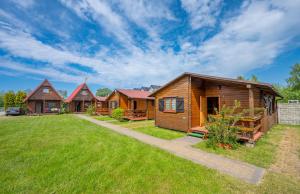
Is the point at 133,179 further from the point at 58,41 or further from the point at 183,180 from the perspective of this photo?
the point at 58,41

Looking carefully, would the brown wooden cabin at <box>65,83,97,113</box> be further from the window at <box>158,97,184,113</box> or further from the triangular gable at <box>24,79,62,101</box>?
the window at <box>158,97,184,113</box>

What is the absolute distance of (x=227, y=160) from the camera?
5172 mm

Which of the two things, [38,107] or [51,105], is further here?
[51,105]

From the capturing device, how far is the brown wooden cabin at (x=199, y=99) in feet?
27.0

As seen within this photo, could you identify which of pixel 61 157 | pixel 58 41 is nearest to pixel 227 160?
pixel 61 157

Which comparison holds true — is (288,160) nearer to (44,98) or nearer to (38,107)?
(44,98)

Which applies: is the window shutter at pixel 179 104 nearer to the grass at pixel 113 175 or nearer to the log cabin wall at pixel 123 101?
the grass at pixel 113 175

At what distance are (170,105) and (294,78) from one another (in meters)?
42.2

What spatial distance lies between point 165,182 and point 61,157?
13.1ft

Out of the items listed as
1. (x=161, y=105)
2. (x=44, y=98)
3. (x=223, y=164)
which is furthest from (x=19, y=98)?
(x=223, y=164)

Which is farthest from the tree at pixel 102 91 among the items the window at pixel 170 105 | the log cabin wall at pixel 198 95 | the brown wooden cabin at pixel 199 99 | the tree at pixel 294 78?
the log cabin wall at pixel 198 95

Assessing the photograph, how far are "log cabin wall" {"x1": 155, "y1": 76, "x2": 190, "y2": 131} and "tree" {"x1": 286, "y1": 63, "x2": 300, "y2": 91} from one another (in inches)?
1598

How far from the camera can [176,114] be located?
10.6 m

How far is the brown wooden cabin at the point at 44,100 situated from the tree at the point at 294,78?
176 feet
